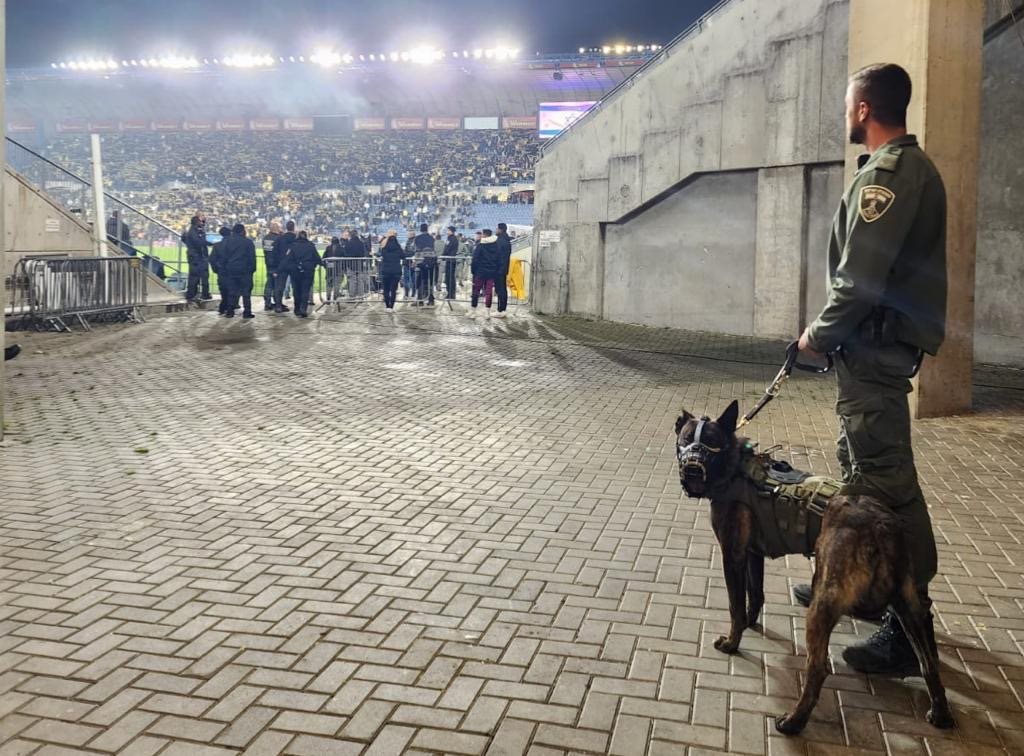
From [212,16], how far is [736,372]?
1473 inches

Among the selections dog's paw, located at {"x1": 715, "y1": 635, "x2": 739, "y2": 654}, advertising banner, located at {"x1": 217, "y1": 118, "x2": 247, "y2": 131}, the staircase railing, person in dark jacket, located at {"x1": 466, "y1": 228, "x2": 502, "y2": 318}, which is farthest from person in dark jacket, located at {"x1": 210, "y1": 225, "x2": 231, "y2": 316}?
advertising banner, located at {"x1": 217, "y1": 118, "x2": 247, "y2": 131}

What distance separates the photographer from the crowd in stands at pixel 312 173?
4188 centimetres

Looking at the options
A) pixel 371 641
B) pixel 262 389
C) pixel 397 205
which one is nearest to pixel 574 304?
pixel 262 389

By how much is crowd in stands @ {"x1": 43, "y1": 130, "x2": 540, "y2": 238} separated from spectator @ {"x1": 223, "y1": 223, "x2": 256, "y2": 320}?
826 inches

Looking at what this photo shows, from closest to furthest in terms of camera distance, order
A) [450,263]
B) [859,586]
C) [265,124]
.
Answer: [859,586] < [450,263] < [265,124]

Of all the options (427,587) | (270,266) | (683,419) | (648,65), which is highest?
(648,65)

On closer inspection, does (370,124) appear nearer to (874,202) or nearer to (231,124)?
(231,124)

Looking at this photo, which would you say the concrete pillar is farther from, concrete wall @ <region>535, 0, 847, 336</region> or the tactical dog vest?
the tactical dog vest

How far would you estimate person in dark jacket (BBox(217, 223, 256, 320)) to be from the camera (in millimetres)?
17516

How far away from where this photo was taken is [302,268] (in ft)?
59.7

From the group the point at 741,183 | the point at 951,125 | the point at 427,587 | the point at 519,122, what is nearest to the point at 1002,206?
the point at 951,125

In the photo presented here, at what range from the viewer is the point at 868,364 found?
10.9ft

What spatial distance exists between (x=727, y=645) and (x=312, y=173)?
46373 mm

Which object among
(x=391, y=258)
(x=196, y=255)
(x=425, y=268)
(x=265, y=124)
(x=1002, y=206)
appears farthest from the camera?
(x=265, y=124)
